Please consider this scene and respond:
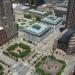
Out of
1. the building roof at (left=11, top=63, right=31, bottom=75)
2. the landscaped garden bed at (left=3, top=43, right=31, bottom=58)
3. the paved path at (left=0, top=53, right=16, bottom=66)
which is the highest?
the landscaped garden bed at (left=3, top=43, right=31, bottom=58)

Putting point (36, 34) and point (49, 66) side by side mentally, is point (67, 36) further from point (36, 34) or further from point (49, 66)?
point (49, 66)

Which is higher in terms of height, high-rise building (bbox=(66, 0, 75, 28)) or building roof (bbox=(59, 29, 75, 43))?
high-rise building (bbox=(66, 0, 75, 28))

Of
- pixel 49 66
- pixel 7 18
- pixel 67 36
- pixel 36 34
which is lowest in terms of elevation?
pixel 49 66

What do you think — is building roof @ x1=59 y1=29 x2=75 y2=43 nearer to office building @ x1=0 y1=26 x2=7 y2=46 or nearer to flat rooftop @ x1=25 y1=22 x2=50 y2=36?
flat rooftop @ x1=25 y1=22 x2=50 y2=36

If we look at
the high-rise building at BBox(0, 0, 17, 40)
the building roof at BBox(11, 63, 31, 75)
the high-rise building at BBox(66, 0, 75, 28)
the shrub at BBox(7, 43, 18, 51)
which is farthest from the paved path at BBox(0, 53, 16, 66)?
the high-rise building at BBox(66, 0, 75, 28)

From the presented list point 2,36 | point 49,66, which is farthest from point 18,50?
point 49,66
